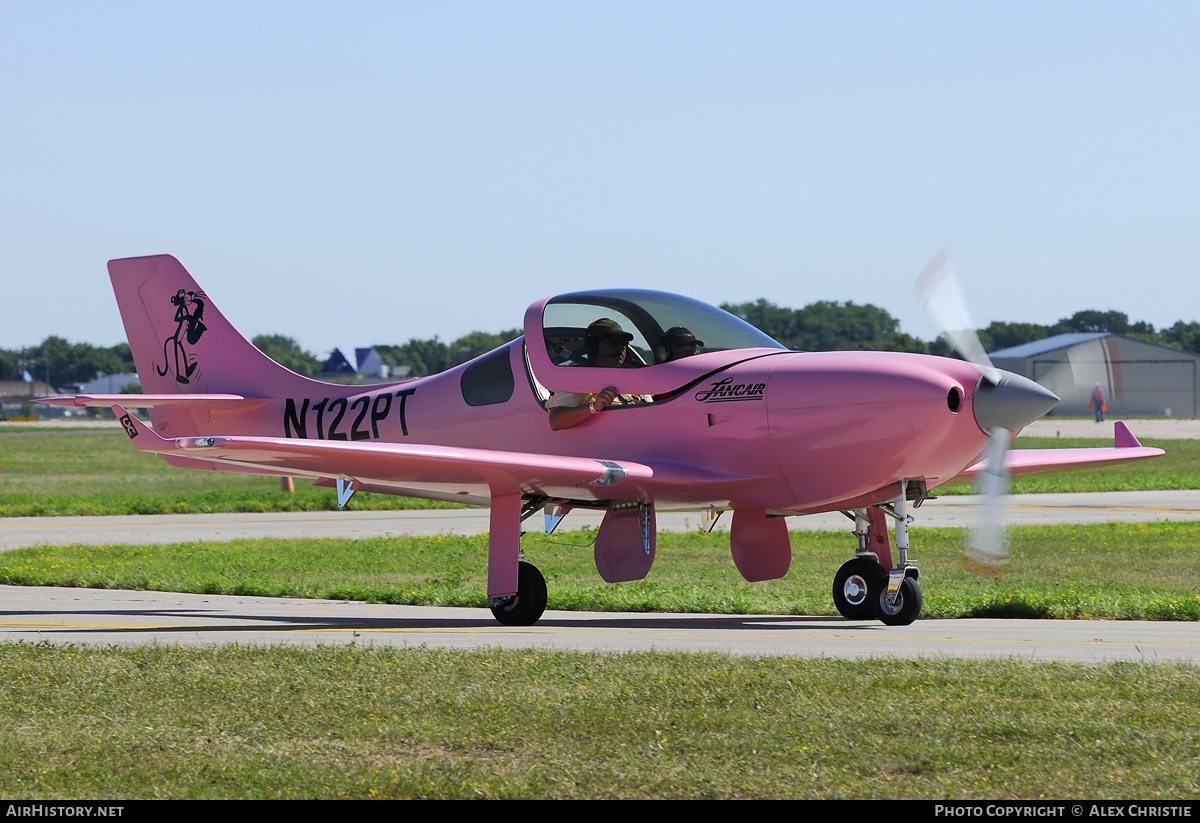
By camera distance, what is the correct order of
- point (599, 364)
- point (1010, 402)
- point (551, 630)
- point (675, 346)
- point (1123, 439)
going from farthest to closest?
point (1123, 439)
point (599, 364)
point (675, 346)
point (551, 630)
point (1010, 402)

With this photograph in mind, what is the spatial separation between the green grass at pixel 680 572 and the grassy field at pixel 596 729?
4.75 meters

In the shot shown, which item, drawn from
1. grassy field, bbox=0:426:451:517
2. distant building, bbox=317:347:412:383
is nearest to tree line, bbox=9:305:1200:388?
distant building, bbox=317:347:412:383

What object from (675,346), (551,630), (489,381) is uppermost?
(675,346)

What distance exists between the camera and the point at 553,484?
470 inches

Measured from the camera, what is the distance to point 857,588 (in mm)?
12312

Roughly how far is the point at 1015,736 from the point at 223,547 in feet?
53.2

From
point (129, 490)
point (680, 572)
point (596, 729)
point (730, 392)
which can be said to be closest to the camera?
point (596, 729)

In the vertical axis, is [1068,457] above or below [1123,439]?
below

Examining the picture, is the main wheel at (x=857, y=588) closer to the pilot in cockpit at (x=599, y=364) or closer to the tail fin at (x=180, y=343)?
the pilot in cockpit at (x=599, y=364)

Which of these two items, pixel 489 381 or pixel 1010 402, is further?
pixel 489 381

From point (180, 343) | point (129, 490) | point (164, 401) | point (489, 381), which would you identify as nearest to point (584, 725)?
point (489, 381)

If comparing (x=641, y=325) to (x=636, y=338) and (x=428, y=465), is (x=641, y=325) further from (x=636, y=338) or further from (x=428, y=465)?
(x=428, y=465)

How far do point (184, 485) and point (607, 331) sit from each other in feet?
99.5

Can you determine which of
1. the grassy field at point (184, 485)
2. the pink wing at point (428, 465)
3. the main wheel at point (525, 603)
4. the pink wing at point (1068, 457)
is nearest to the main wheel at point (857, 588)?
the pink wing at point (1068, 457)
